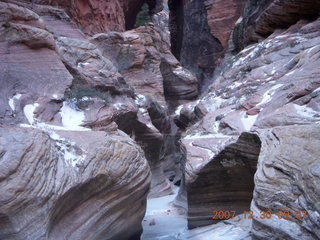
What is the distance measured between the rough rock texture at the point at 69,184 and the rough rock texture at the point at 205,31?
482 inches

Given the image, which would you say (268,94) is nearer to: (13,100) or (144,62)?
(13,100)

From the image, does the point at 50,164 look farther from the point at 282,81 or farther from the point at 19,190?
the point at 282,81

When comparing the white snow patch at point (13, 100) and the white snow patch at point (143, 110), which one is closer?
the white snow patch at point (13, 100)

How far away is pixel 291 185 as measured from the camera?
339cm

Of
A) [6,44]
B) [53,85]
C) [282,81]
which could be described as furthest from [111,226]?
[282,81]

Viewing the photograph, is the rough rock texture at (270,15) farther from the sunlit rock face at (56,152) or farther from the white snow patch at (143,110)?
the sunlit rock face at (56,152)

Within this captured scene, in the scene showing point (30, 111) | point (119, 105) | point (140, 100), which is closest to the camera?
point (30, 111)

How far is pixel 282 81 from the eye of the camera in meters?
6.68

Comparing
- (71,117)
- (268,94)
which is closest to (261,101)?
(268,94)

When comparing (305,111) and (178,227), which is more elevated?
(305,111)

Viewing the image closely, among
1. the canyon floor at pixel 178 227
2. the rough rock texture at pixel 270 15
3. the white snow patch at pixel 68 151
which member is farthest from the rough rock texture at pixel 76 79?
the rough rock texture at pixel 270 15

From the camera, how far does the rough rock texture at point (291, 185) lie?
3.01 metres

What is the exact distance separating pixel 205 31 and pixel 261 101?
37.2 ft

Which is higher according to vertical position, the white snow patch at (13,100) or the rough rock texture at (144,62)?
the white snow patch at (13,100)
